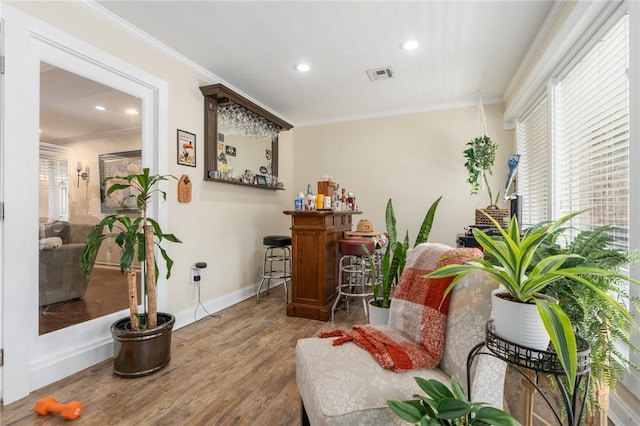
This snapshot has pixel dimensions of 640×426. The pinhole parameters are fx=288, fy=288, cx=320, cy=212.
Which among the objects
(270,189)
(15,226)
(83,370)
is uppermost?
(270,189)

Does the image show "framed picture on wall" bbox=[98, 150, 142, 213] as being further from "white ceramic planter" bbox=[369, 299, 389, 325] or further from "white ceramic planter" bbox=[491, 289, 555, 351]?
"white ceramic planter" bbox=[491, 289, 555, 351]

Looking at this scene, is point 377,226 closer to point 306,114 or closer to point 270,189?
point 270,189

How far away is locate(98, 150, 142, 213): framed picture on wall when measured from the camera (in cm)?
227

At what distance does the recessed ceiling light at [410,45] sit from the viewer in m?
2.49

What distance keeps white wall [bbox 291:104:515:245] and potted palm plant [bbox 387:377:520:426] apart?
3401mm

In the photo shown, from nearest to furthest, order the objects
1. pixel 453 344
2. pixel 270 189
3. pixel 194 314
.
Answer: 1. pixel 453 344
2. pixel 194 314
3. pixel 270 189

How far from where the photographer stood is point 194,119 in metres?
2.96

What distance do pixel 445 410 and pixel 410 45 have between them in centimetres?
271

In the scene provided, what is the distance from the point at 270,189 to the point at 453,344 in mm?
3407

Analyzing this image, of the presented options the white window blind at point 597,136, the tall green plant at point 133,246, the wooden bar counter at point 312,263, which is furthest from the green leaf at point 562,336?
the wooden bar counter at point 312,263

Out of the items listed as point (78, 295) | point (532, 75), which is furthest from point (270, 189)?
point (532, 75)

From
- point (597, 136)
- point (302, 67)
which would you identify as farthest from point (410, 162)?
point (597, 136)

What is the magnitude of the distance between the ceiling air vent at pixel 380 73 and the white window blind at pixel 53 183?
9.12 feet

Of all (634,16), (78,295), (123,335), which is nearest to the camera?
(634,16)
